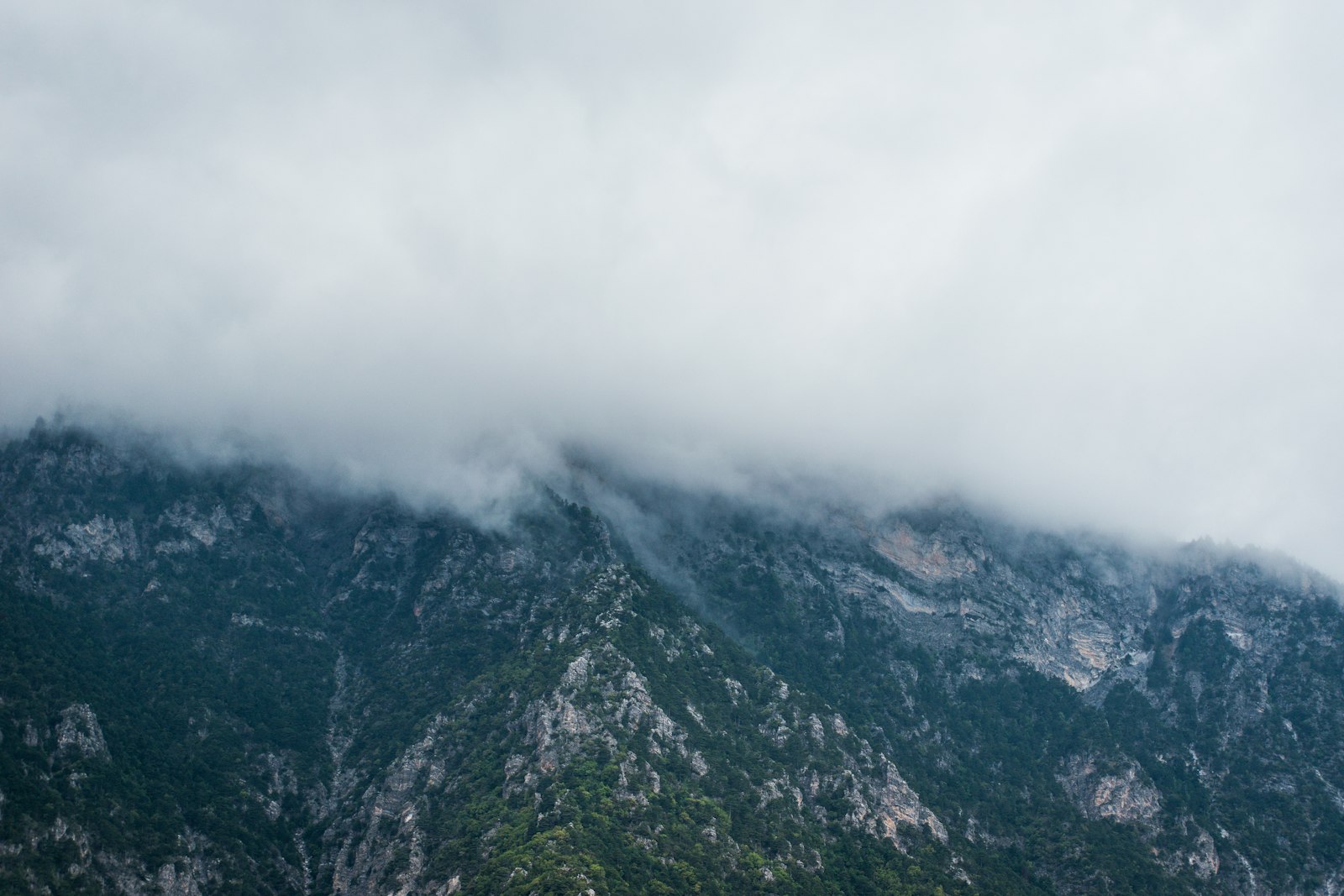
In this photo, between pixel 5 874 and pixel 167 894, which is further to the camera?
pixel 167 894

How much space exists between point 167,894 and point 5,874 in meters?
31.0

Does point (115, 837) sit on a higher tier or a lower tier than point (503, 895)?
lower

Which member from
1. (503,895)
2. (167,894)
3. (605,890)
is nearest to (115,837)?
(167,894)

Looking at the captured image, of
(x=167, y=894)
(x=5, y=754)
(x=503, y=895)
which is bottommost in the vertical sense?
(x=167, y=894)

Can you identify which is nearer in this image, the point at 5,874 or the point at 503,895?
the point at 5,874

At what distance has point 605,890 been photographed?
196 m

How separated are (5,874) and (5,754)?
92.2 feet

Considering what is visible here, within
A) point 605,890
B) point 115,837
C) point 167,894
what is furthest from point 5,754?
point 605,890

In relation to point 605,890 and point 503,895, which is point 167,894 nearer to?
point 503,895

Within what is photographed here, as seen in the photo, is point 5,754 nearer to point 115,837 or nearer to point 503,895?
point 115,837

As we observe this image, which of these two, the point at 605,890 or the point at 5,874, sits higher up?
the point at 605,890

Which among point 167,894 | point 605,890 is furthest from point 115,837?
Answer: point 605,890

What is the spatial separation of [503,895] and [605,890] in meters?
20.3

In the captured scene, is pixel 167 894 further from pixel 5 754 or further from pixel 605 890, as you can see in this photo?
pixel 605 890
